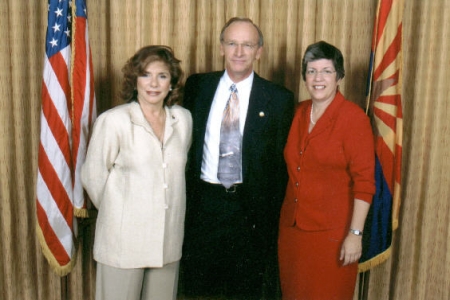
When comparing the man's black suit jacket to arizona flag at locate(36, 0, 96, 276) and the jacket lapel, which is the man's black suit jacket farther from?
arizona flag at locate(36, 0, 96, 276)

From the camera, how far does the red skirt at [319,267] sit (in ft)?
6.95

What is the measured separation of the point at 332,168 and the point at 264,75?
3.30 feet

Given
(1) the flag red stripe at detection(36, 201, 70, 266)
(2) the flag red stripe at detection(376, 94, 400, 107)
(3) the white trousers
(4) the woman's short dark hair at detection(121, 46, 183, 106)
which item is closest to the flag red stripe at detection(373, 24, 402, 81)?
(2) the flag red stripe at detection(376, 94, 400, 107)

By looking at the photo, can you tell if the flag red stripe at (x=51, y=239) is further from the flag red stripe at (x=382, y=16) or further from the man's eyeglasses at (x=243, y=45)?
the flag red stripe at (x=382, y=16)

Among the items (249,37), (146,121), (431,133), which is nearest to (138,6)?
(249,37)

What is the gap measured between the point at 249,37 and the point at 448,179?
1.53 m

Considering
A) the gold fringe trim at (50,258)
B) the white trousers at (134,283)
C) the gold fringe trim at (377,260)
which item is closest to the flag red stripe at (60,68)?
the gold fringe trim at (50,258)

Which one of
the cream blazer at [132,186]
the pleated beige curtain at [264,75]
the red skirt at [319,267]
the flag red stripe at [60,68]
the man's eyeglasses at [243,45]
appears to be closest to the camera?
the cream blazer at [132,186]

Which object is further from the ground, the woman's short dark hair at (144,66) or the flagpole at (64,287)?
the woman's short dark hair at (144,66)

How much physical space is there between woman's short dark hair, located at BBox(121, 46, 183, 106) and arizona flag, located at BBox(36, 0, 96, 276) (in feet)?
1.40

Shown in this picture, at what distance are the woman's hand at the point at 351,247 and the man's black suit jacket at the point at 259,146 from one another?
490mm

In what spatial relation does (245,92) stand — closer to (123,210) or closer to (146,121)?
(146,121)

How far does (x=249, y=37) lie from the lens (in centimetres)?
233

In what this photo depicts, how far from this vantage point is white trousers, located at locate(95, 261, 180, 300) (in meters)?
2.07
